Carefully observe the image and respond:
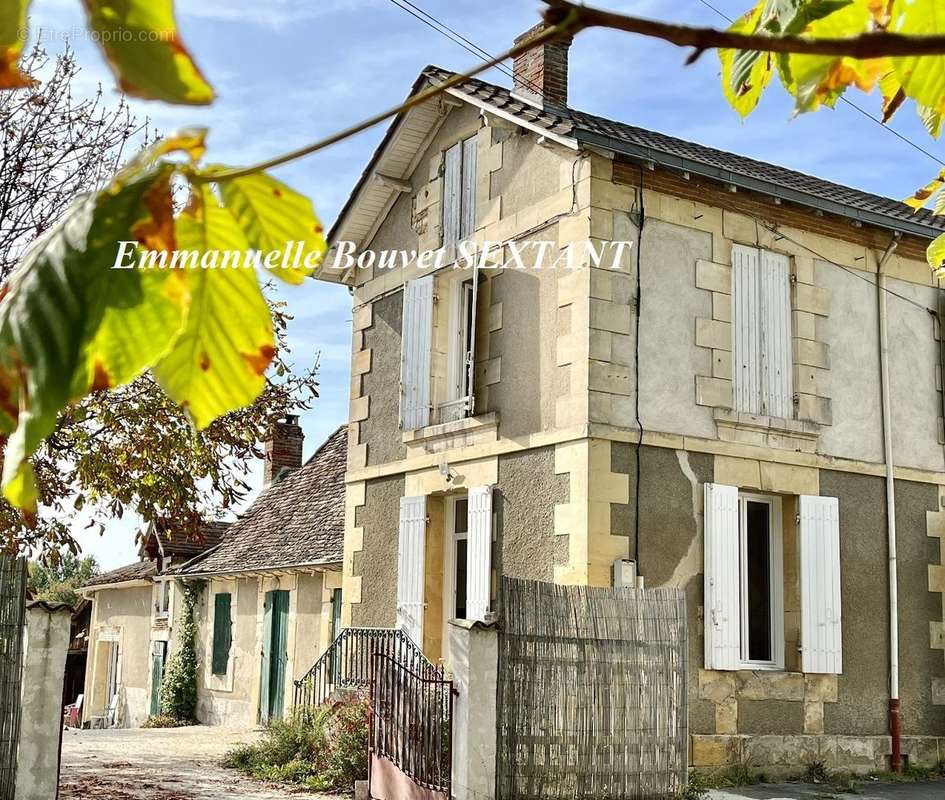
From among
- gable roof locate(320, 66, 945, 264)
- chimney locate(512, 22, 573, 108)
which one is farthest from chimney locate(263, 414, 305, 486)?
chimney locate(512, 22, 573, 108)

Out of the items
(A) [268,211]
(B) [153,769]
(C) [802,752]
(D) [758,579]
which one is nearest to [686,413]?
(D) [758,579]

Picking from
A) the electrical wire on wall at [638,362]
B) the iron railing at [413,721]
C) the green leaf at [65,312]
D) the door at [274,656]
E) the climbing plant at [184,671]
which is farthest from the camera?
the climbing plant at [184,671]

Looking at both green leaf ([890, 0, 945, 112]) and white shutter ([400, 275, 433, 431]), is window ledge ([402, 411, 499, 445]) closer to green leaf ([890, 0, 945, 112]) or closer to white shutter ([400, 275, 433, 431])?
white shutter ([400, 275, 433, 431])

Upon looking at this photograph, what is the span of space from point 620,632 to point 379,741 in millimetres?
2464

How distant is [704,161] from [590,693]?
5.36 metres

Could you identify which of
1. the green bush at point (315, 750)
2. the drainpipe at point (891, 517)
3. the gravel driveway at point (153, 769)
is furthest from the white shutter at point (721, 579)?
the gravel driveway at point (153, 769)

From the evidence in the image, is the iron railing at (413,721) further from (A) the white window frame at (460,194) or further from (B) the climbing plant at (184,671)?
(B) the climbing plant at (184,671)

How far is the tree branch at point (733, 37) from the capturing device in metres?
0.71

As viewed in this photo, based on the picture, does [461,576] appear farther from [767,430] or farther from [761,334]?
[761,334]

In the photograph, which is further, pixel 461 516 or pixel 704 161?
pixel 461 516

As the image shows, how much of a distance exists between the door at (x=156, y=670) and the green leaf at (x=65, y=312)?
21755mm

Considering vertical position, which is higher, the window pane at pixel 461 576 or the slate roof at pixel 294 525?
the slate roof at pixel 294 525

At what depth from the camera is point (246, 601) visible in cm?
1920

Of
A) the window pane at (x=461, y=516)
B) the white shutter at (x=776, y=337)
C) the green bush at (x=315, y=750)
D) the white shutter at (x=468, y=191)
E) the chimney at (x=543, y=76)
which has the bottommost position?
the green bush at (x=315, y=750)
